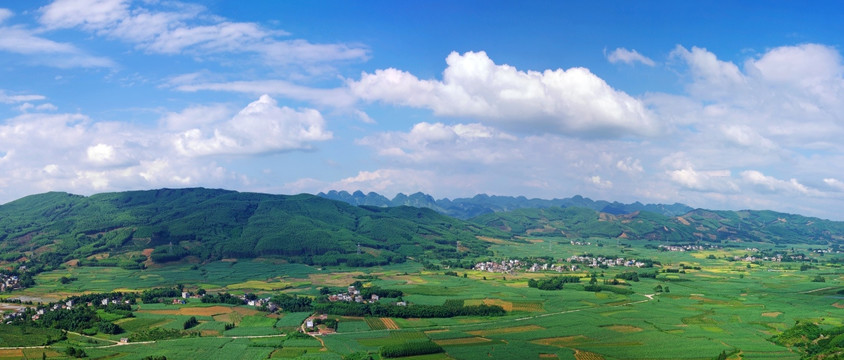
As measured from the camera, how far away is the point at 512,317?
7419 cm

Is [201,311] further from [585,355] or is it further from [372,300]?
[585,355]

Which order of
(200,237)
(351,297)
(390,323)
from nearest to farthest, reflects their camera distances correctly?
(390,323)
(351,297)
(200,237)

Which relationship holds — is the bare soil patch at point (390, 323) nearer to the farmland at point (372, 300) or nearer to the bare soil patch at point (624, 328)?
the farmland at point (372, 300)

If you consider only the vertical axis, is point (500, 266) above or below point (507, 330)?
above

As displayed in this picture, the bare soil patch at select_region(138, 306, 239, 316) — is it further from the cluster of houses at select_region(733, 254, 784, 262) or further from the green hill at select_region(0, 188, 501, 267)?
the cluster of houses at select_region(733, 254, 784, 262)

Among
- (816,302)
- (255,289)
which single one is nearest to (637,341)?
(816,302)

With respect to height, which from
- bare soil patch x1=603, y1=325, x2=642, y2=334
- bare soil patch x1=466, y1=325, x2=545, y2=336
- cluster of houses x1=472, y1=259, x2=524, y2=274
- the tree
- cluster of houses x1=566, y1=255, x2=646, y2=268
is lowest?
the tree

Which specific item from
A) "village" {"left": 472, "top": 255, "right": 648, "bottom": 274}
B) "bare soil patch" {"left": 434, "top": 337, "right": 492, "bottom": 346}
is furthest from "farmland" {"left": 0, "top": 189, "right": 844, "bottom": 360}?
"village" {"left": 472, "top": 255, "right": 648, "bottom": 274}

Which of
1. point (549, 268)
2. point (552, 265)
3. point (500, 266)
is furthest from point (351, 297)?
point (552, 265)

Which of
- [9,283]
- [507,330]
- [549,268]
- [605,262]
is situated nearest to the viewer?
[507,330]

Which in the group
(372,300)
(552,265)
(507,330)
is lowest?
(507,330)

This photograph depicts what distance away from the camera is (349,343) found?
59.9 meters

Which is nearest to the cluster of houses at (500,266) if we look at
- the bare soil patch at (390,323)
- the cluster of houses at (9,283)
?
the bare soil patch at (390,323)

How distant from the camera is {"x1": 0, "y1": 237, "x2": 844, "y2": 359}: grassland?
56.2 metres
